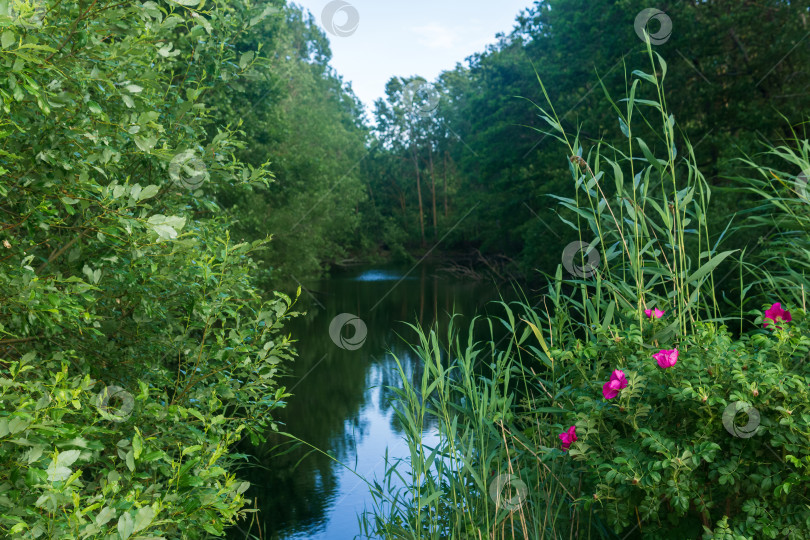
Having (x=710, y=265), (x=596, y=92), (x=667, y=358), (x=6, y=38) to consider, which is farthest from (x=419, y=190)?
(x=6, y=38)

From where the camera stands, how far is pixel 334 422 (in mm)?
9258

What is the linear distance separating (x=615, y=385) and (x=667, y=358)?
212 mm

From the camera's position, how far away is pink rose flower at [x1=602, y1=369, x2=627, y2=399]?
2455 millimetres

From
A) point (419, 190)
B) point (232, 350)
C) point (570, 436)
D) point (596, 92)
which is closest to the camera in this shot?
point (570, 436)

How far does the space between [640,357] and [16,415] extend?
2.19 m

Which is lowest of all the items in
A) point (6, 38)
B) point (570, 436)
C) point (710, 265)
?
point (570, 436)

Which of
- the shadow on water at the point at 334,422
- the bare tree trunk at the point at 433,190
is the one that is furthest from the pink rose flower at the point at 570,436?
the bare tree trunk at the point at 433,190

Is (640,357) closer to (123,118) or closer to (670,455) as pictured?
(670,455)

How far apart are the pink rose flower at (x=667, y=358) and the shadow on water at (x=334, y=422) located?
1.29m

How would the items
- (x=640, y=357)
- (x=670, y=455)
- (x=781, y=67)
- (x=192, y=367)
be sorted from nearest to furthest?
(x=670, y=455)
(x=640, y=357)
(x=192, y=367)
(x=781, y=67)

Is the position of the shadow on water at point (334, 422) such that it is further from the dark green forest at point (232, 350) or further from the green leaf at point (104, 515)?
the green leaf at point (104, 515)

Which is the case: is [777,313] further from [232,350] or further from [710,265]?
[232,350]

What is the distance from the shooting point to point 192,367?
10.7ft

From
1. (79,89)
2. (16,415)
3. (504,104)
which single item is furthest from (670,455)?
(504,104)
